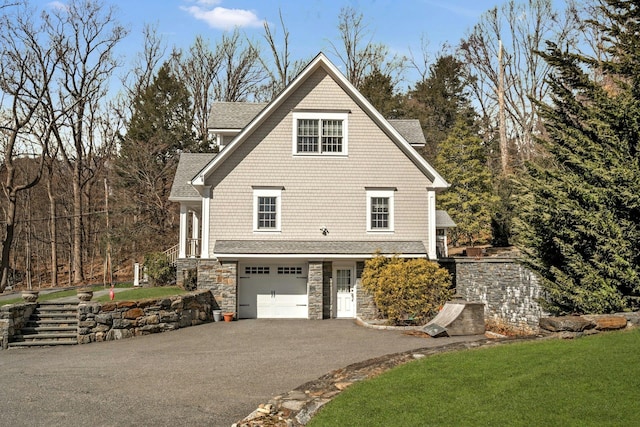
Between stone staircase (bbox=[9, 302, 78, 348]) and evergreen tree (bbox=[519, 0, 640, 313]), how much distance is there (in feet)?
45.3

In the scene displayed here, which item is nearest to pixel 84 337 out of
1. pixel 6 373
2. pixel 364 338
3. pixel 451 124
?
pixel 6 373

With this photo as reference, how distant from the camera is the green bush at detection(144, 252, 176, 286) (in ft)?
84.9

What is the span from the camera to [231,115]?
26562 mm

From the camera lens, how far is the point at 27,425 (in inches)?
343

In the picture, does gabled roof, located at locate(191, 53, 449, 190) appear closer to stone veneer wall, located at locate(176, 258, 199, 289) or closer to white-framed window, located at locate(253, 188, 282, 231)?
white-framed window, located at locate(253, 188, 282, 231)

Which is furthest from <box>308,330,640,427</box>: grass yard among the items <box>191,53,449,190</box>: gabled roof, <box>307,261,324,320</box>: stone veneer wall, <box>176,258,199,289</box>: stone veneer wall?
<box>176,258,199,289</box>: stone veneer wall

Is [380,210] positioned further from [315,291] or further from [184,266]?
[184,266]

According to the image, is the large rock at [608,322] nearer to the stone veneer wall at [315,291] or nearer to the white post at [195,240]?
the stone veneer wall at [315,291]

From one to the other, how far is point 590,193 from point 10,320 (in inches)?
639

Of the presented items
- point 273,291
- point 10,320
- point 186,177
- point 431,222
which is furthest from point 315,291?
point 10,320

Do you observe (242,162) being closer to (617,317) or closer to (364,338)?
(364,338)

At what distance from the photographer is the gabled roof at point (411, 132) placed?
26469 mm

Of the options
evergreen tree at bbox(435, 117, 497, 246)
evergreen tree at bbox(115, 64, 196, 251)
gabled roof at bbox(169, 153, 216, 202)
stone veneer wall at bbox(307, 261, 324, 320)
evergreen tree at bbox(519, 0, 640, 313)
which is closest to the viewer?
evergreen tree at bbox(519, 0, 640, 313)

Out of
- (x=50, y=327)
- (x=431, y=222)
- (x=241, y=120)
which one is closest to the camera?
(x=50, y=327)
